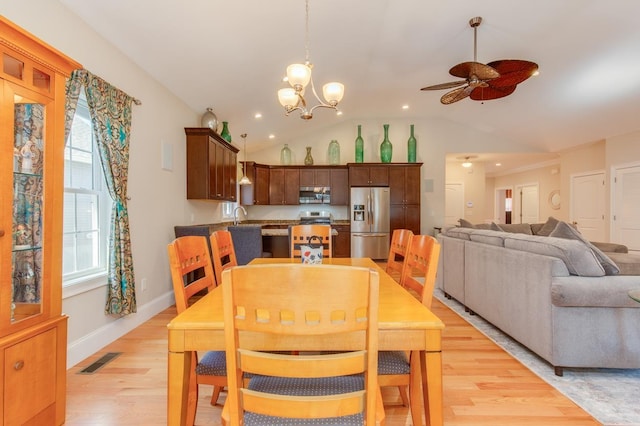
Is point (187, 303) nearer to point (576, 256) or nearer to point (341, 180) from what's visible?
point (576, 256)

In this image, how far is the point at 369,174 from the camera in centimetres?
674

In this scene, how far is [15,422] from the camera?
1.36 meters

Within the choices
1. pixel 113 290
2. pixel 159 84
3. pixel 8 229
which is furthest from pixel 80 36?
pixel 113 290

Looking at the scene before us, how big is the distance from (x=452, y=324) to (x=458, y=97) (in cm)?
263

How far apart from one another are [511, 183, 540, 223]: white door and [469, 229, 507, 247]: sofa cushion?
277 inches

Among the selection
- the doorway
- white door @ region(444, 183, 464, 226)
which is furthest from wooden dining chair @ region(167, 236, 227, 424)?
the doorway

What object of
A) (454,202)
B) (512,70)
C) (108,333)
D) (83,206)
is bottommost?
(108,333)

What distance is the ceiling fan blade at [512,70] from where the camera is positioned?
3120 millimetres

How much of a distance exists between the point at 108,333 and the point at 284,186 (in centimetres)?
479

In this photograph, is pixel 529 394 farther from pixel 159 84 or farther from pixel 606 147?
pixel 606 147

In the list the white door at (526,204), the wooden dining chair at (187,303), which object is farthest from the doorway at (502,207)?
the wooden dining chair at (187,303)

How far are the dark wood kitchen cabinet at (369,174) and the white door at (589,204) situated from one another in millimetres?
4079

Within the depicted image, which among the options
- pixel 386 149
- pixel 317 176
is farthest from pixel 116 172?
pixel 386 149

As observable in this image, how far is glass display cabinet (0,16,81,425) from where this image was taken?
4.42 feet
